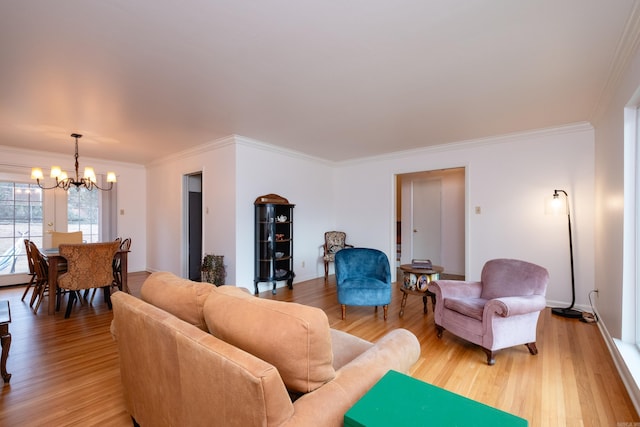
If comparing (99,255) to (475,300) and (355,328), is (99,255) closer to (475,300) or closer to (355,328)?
(355,328)

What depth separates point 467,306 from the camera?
2654mm

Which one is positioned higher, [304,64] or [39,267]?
[304,64]

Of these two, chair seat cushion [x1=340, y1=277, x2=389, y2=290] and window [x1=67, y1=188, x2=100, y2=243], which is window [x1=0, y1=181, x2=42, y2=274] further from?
chair seat cushion [x1=340, y1=277, x2=389, y2=290]

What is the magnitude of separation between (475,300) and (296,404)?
2.55m

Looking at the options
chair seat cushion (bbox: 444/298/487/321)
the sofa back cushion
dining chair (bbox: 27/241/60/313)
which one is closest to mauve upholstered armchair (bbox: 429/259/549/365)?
chair seat cushion (bbox: 444/298/487/321)

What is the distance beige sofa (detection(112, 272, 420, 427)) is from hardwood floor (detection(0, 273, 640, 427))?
0.83m

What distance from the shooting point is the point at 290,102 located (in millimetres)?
3186

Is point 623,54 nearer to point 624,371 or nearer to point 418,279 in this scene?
point 624,371

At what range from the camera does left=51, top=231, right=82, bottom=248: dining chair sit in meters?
4.71

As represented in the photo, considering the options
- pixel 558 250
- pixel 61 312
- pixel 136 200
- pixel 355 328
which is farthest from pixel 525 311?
pixel 136 200

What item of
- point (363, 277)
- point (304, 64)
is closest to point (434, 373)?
point (363, 277)

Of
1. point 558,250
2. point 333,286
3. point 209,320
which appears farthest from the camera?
point 333,286

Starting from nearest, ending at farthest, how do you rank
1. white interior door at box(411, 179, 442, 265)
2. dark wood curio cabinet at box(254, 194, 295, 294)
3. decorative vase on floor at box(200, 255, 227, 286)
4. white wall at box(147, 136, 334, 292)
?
decorative vase on floor at box(200, 255, 227, 286) < white wall at box(147, 136, 334, 292) < dark wood curio cabinet at box(254, 194, 295, 294) < white interior door at box(411, 179, 442, 265)

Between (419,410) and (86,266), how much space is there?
4.21 metres
